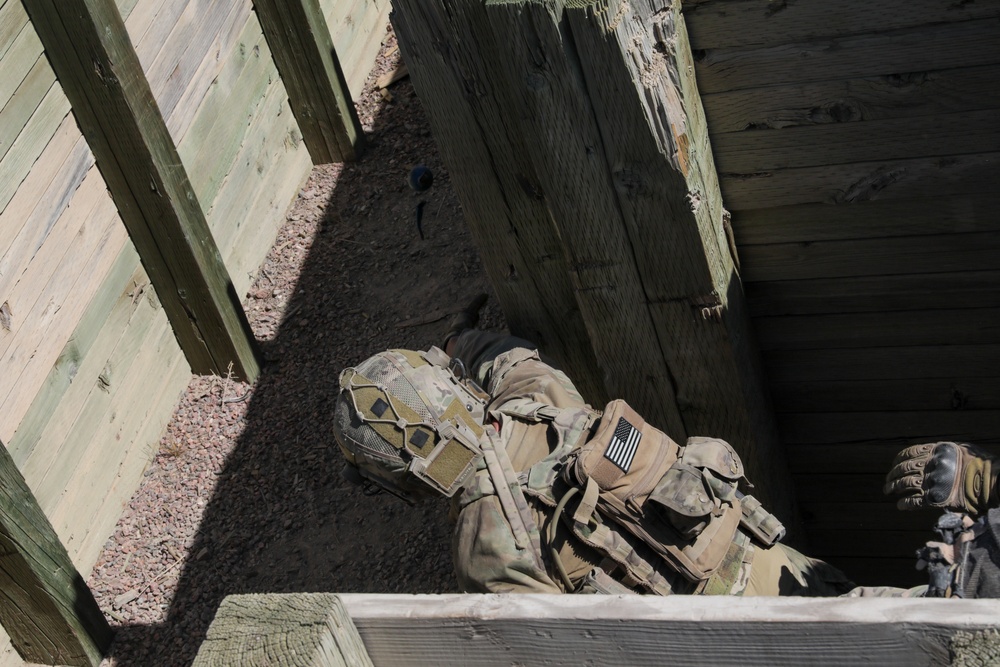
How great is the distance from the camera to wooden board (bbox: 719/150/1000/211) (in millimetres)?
3043

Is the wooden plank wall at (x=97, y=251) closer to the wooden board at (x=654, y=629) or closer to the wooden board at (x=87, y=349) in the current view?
the wooden board at (x=87, y=349)

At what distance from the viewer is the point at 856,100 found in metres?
2.96

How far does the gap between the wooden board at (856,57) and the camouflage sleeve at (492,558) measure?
152cm

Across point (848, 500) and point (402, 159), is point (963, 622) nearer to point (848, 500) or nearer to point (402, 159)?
point (848, 500)

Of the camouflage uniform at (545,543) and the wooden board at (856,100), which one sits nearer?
the wooden board at (856,100)

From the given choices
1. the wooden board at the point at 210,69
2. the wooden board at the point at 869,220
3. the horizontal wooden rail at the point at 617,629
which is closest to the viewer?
the horizontal wooden rail at the point at 617,629

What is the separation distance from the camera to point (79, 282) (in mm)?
4816

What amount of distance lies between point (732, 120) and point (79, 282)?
10.5ft

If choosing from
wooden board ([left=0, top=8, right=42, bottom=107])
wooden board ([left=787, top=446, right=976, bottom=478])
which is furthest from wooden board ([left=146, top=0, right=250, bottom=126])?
wooden board ([left=787, top=446, right=976, bottom=478])

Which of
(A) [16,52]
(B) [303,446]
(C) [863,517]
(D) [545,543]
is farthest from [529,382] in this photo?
(A) [16,52]

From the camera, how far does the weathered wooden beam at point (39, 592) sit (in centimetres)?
417

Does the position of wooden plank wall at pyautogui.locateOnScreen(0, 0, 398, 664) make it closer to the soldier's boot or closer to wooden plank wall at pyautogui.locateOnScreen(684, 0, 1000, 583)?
the soldier's boot

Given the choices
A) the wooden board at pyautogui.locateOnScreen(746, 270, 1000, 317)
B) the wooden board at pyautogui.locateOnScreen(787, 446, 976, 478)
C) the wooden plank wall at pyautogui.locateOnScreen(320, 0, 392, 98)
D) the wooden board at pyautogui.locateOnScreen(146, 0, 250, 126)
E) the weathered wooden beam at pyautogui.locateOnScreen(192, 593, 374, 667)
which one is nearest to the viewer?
the weathered wooden beam at pyautogui.locateOnScreen(192, 593, 374, 667)

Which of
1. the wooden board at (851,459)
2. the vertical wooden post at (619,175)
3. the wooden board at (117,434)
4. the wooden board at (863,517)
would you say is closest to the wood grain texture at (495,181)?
the vertical wooden post at (619,175)
